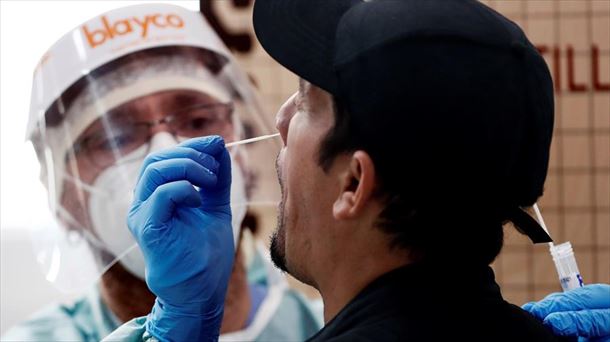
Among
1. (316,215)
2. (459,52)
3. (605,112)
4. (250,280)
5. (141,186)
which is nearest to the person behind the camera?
(459,52)

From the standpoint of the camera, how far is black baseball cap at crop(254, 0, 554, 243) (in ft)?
2.64

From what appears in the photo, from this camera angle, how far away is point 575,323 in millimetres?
1032

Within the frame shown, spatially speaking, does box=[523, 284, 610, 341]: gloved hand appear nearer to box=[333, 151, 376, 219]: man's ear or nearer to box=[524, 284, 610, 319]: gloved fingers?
box=[524, 284, 610, 319]: gloved fingers

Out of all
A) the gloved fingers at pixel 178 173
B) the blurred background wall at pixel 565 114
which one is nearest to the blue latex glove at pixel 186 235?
the gloved fingers at pixel 178 173

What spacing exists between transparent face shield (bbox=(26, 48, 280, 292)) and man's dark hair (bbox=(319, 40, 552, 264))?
1141 mm

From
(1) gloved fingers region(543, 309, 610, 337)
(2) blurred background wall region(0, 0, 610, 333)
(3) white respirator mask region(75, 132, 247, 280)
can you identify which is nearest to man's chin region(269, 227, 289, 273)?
(1) gloved fingers region(543, 309, 610, 337)

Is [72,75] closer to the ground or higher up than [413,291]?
closer to the ground

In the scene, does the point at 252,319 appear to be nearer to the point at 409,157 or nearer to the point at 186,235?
the point at 186,235

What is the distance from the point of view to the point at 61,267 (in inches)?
77.6

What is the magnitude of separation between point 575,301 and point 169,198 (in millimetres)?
513

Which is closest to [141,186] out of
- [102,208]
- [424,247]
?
[424,247]

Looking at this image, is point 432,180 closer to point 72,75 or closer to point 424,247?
point 424,247

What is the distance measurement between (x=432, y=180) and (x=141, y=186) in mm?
476

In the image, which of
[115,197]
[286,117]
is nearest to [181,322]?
[286,117]
